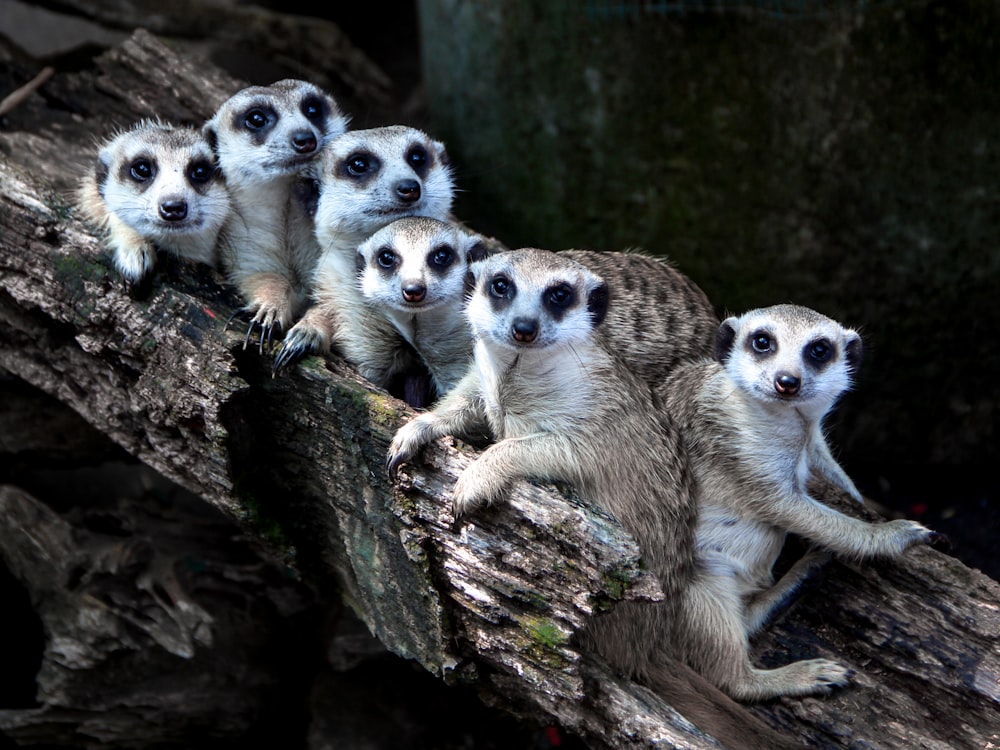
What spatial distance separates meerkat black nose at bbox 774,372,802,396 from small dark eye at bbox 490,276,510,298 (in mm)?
771

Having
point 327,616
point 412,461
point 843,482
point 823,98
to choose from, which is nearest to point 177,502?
point 327,616

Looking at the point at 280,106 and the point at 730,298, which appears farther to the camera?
the point at 730,298

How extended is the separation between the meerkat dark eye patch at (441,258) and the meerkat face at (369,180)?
12.5 inches

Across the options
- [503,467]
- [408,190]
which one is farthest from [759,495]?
[408,190]

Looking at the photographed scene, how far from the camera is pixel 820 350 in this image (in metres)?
2.92

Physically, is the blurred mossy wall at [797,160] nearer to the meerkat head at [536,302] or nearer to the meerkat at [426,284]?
the meerkat at [426,284]

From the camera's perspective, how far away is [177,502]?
5.10 m

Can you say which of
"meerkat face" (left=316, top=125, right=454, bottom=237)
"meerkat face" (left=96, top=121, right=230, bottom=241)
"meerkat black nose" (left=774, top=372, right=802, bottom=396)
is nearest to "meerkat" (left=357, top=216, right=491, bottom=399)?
"meerkat face" (left=316, top=125, right=454, bottom=237)

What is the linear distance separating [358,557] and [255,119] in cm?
148

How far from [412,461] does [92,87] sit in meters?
2.70

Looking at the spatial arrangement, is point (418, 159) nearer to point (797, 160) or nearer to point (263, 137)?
point (263, 137)

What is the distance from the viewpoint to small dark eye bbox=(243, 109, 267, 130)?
3.47 metres

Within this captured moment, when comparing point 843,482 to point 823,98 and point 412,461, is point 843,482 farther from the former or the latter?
point 823,98

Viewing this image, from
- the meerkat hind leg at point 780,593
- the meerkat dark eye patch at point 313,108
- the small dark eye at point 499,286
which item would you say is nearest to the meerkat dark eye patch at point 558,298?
the small dark eye at point 499,286
